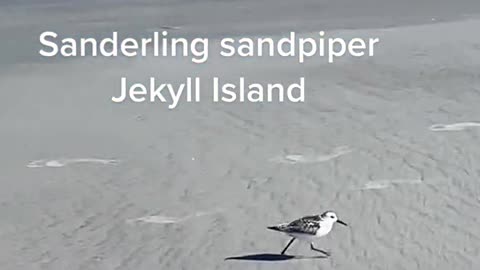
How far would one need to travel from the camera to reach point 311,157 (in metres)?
10.5

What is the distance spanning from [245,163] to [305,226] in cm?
287

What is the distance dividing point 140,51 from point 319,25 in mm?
3252

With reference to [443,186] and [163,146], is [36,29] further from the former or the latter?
[443,186]

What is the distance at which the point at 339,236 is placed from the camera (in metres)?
8.29

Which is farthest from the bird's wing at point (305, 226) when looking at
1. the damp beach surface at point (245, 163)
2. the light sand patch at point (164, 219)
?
the light sand patch at point (164, 219)

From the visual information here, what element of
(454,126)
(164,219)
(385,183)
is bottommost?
(164,219)

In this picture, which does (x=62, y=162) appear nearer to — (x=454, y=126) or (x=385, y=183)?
(x=385, y=183)

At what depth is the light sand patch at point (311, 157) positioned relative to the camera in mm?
10383

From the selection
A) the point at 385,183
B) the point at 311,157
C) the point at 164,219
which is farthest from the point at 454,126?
the point at 164,219

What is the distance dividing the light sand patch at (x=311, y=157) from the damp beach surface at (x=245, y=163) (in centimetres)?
2

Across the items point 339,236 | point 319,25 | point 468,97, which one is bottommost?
point 339,236

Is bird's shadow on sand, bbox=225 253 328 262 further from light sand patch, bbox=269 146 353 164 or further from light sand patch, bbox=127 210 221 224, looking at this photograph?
light sand patch, bbox=269 146 353 164

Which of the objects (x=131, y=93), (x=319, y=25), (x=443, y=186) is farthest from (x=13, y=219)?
(x=319, y=25)

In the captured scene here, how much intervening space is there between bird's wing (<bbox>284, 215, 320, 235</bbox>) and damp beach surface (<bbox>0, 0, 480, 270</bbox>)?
0.26 m
